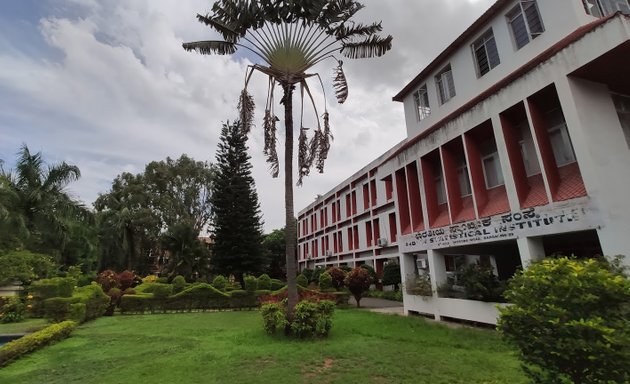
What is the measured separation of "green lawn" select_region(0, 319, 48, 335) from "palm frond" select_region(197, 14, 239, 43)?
32.8ft

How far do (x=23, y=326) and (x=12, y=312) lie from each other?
199cm

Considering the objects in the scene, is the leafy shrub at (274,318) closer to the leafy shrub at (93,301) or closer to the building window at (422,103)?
the leafy shrub at (93,301)

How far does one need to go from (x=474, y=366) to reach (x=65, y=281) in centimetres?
1247

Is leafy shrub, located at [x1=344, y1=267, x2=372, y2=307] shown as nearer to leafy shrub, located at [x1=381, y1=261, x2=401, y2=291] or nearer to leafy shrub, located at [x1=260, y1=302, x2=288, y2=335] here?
leafy shrub, located at [x1=381, y1=261, x2=401, y2=291]

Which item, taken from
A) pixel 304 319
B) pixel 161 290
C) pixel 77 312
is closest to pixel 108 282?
pixel 161 290

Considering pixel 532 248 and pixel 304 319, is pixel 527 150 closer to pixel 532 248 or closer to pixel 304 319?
pixel 532 248

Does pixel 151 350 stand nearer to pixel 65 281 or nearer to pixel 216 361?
pixel 216 361

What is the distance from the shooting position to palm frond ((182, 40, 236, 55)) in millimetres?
9148

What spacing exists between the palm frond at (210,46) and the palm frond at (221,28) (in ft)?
0.48

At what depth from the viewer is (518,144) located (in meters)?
8.71

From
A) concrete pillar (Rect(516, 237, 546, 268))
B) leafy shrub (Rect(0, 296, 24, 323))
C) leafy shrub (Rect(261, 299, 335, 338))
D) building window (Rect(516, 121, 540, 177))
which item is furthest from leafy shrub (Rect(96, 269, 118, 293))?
building window (Rect(516, 121, 540, 177))

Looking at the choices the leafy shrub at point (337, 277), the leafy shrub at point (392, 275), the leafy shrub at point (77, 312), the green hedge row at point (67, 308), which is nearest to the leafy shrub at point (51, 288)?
the green hedge row at point (67, 308)

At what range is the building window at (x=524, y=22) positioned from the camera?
28.1ft

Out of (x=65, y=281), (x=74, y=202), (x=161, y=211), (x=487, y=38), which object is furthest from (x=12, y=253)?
(x=161, y=211)
